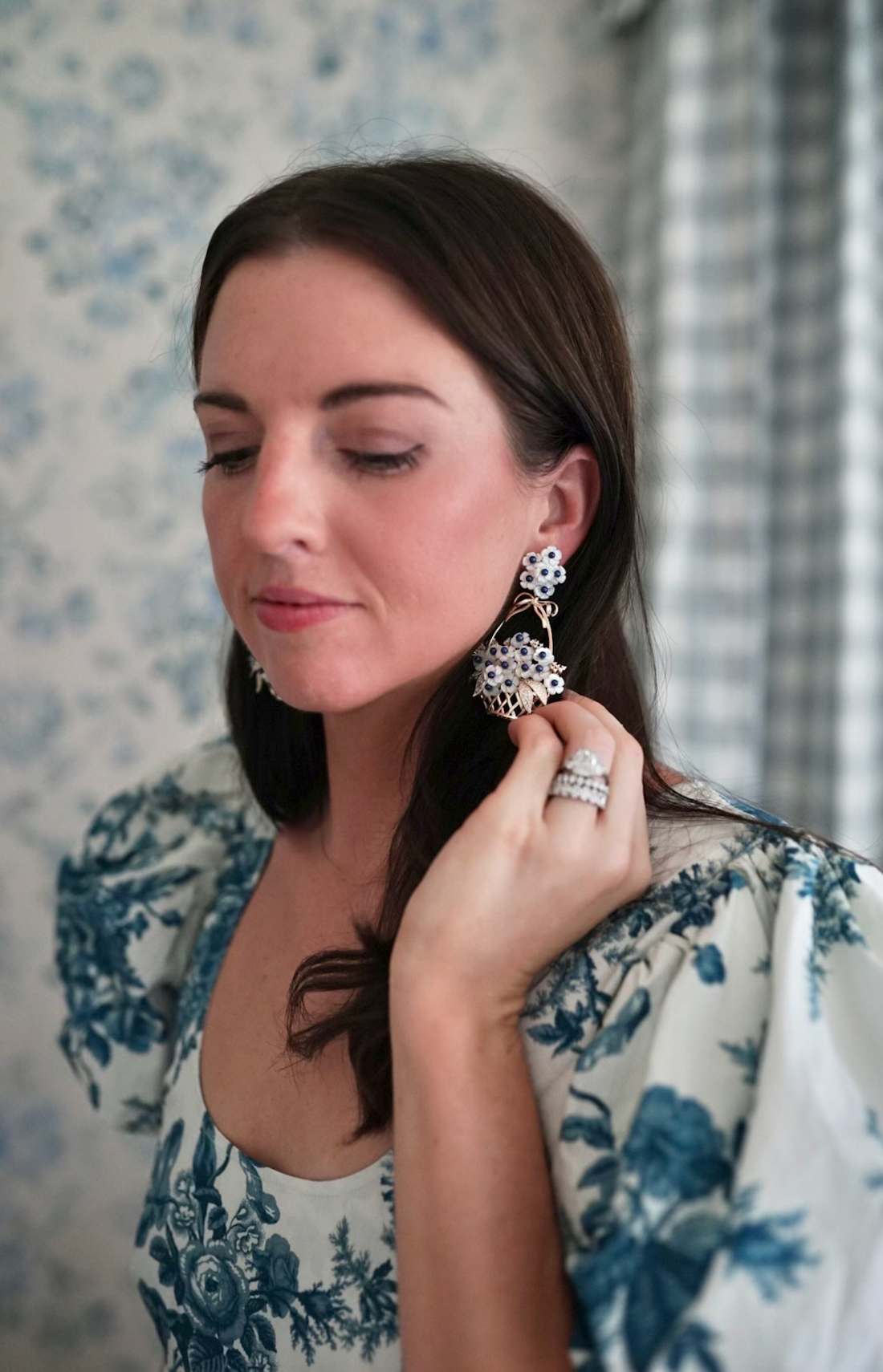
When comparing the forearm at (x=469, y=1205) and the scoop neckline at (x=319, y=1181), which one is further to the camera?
the scoop neckline at (x=319, y=1181)

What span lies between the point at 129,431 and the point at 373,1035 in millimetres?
1272

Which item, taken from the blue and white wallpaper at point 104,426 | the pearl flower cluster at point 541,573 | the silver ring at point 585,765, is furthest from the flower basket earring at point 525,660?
the blue and white wallpaper at point 104,426

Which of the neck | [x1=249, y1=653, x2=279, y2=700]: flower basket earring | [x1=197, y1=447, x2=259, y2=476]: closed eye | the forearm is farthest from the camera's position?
[x1=249, y1=653, x2=279, y2=700]: flower basket earring

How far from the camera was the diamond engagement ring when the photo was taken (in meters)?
0.83

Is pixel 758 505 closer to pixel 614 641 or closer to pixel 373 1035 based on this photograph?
pixel 614 641

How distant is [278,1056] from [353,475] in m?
0.51

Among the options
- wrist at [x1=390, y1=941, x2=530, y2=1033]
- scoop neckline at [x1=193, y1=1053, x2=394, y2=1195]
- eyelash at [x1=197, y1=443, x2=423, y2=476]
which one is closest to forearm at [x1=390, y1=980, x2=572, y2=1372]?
wrist at [x1=390, y1=941, x2=530, y2=1033]

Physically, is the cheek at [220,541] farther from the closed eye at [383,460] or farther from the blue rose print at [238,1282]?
the blue rose print at [238,1282]

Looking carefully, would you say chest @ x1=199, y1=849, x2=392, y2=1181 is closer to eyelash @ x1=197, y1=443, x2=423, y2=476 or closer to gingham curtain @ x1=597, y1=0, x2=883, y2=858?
eyelash @ x1=197, y1=443, x2=423, y2=476

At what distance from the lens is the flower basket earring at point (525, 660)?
0.97m

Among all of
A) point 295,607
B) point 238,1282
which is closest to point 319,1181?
point 238,1282

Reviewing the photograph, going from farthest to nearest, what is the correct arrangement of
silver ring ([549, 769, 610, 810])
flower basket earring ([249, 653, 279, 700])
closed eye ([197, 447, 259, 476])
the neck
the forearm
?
flower basket earring ([249, 653, 279, 700])
the neck
closed eye ([197, 447, 259, 476])
silver ring ([549, 769, 610, 810])
the forearm

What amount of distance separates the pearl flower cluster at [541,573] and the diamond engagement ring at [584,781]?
18 centimetres

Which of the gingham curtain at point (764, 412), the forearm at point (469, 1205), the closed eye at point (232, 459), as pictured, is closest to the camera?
the forearm at point (469, 1205)
